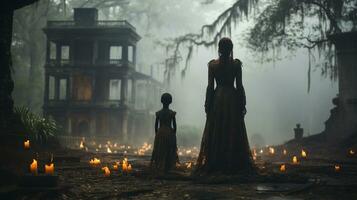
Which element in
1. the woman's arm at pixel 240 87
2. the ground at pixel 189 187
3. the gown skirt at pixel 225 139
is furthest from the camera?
the woman's arm at pixel 240 87

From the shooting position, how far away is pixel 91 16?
39.5 metres

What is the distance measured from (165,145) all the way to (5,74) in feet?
13.0

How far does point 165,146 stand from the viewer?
1010 centimetres

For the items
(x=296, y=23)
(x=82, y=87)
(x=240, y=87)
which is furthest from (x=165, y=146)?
(x=82, y=87)

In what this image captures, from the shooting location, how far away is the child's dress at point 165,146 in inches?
393

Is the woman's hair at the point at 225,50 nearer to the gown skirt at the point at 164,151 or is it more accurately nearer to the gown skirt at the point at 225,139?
the gown skirt at the point at 225,139

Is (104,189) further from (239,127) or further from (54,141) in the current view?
(54,141)

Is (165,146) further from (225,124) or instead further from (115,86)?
(115,86)

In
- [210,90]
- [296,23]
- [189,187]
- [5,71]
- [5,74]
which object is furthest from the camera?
[296,23]

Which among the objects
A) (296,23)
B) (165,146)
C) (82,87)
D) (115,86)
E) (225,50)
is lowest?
(165,146)

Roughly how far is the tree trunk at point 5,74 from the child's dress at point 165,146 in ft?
10.9

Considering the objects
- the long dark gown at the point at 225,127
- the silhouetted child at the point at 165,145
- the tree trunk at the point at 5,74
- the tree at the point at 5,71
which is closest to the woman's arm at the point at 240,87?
the long dark gown at the point at 225,127

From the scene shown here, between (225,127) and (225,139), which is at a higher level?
(225,127)

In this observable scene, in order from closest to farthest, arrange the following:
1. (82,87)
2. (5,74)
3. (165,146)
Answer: (5,74) < (165,146) < (82,87)
